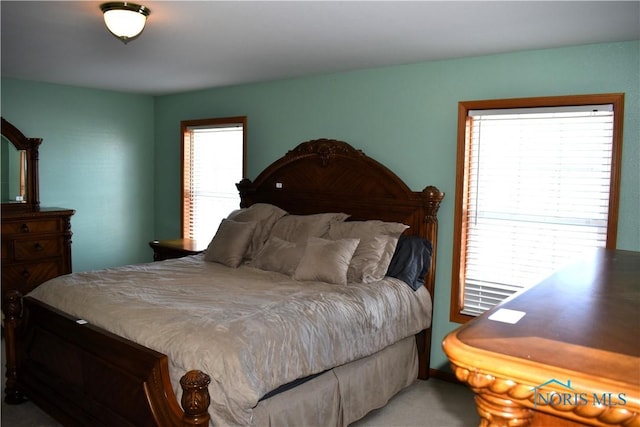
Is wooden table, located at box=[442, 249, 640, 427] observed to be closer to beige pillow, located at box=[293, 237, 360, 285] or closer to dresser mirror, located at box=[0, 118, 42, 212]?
beige pillow, located at box=[293, 237, 360, 285]

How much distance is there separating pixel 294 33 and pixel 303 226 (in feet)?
4.83

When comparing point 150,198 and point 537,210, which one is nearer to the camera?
point 537,210

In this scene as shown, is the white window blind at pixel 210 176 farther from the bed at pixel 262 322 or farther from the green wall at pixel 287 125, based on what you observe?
the bed at pixel 262 322

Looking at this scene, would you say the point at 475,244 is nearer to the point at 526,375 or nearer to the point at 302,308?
the point at 302,308

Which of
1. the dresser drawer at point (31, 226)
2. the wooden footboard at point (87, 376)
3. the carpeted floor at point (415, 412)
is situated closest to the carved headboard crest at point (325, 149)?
the carpeted floor at point (415, 412)

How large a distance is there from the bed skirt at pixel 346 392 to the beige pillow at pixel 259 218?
4.48ft

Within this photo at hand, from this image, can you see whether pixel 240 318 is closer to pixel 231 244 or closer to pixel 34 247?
pixel 231 244

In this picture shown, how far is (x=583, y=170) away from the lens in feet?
10.8

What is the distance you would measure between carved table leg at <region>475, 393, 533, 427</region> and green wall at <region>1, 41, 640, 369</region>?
9.18ft

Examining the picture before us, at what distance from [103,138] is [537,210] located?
14.7 feet

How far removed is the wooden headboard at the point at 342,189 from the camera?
3771 millimetres

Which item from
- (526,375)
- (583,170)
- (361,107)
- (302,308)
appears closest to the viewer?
Answer: (526,375)

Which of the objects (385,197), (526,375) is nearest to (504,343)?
(526,375)

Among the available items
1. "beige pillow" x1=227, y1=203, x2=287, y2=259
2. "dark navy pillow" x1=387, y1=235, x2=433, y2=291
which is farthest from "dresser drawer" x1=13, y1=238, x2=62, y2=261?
"dark navy pillow" x1=387, y1=235, x2=433, y2=291
